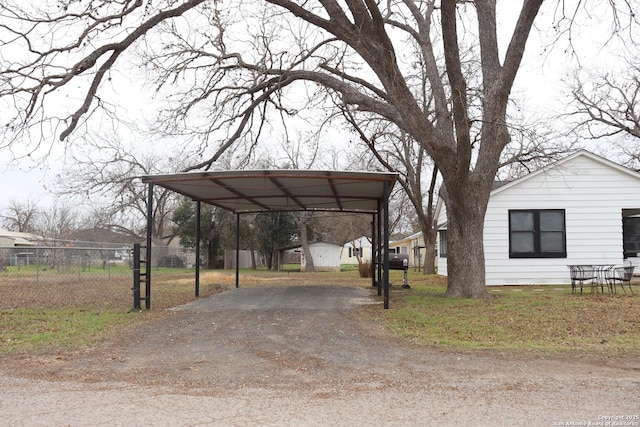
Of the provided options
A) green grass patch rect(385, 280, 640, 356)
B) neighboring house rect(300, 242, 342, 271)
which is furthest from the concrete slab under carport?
neighboring house rect(300, 242, 342, 271)

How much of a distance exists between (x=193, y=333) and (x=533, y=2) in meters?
9.64

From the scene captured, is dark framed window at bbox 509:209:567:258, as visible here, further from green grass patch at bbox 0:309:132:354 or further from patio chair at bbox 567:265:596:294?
green grass patch at bbox 0:309:132:354

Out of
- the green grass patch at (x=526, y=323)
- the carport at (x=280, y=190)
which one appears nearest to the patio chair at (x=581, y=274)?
the green grass patch at (x=526, y=323)

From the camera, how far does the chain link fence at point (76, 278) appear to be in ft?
46.2

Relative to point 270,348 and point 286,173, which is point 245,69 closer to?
point 286,173

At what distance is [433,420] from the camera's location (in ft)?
13.9

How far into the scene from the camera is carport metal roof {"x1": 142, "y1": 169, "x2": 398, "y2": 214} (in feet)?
37.7

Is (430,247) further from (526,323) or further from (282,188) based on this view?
(526,323)

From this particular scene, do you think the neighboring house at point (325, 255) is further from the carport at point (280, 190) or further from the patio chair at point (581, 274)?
the patio chair at point (581, 274)

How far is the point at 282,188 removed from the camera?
46.2 feet

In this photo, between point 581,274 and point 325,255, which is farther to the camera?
point 325,255

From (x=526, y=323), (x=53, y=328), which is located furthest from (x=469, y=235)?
(x=53, y=328)

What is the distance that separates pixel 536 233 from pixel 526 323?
935 centimetres

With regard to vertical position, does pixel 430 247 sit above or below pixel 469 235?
below
